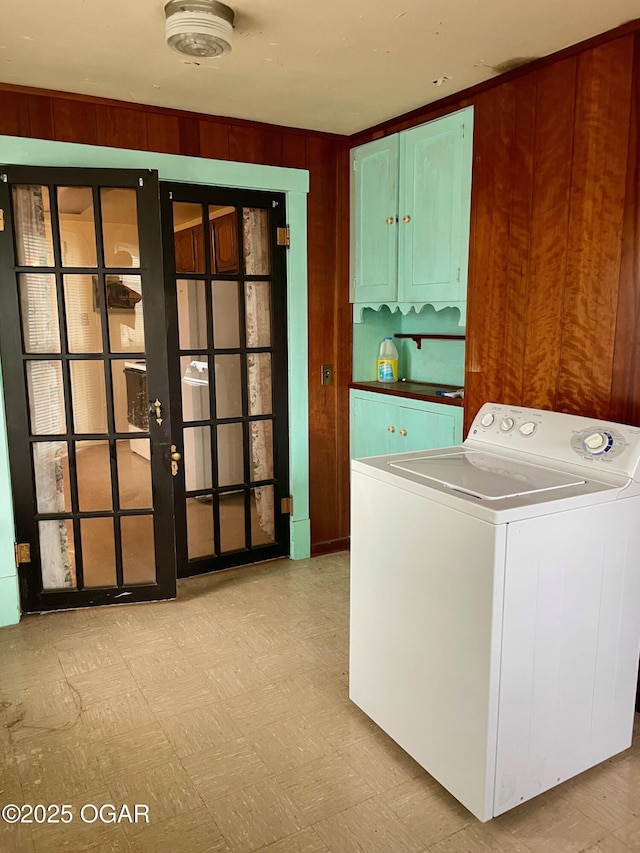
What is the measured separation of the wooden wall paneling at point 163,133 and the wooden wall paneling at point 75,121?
24 centimetres

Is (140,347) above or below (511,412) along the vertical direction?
above

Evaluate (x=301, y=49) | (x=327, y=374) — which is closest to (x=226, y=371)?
(x=327, y=374)

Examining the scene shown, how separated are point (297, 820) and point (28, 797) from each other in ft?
2.58

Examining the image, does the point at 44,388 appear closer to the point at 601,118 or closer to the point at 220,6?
the point at 220,6

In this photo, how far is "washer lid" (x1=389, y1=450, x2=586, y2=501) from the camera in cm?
177

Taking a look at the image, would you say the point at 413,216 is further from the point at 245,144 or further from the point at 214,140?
the point at 214,140

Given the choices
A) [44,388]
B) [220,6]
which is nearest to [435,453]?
[220,6]

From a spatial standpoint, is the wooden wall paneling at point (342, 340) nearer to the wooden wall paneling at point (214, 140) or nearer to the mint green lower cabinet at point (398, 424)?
the mint green lower cabinet at point (398, 424)

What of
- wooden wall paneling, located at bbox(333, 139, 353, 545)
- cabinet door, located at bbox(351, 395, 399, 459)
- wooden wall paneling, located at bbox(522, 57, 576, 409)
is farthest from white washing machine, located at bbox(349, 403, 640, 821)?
wooden wall paneling, located at bbox(333, 139, 353, 545)

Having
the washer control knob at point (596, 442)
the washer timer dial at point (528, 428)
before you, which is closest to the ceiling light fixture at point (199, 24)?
the washer timer dial at point (528, 428)

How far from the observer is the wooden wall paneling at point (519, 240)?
8.09ft

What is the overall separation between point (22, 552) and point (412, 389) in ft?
6.68

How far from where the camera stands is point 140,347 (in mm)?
2939

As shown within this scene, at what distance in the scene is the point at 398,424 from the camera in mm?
A: 3268
